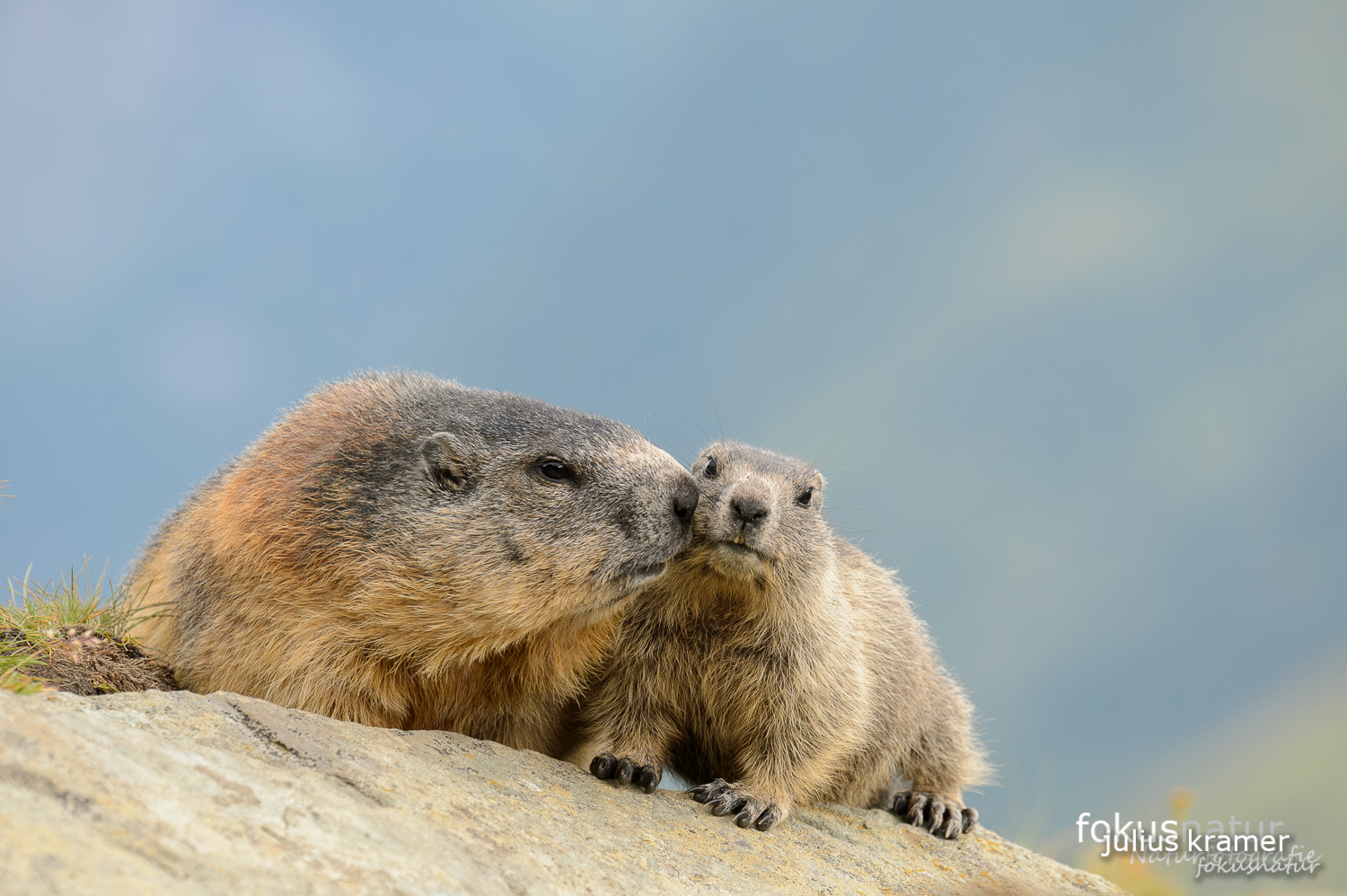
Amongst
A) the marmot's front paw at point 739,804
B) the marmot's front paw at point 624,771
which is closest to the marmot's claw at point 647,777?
the marmot's front paw at point 624,771

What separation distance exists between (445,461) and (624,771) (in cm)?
216

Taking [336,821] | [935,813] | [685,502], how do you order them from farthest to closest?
[935,813] → [685,502] → [336,821]

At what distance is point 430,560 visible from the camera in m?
5.73

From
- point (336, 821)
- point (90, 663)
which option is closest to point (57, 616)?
point (90, 663)

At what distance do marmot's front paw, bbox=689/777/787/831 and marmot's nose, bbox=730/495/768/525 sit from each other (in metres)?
1.71

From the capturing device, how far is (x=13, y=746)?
352 centimetres

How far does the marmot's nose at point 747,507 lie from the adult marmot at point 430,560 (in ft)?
1.00

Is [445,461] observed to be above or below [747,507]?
below

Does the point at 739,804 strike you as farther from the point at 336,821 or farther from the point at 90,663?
the point at 90,663

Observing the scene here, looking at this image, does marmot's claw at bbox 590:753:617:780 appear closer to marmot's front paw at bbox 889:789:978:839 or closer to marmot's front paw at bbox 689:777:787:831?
marmot's front paw at bbox 689:777:787:831

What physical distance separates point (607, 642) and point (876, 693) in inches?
91.3

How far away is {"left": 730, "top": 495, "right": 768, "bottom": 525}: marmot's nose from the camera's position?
6.38 m

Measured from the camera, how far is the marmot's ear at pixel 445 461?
19.6 ft

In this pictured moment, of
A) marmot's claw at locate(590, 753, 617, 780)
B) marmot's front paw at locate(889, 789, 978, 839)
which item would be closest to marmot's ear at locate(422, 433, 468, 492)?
marmot's claw at locate(590, 753, 617, 780)
